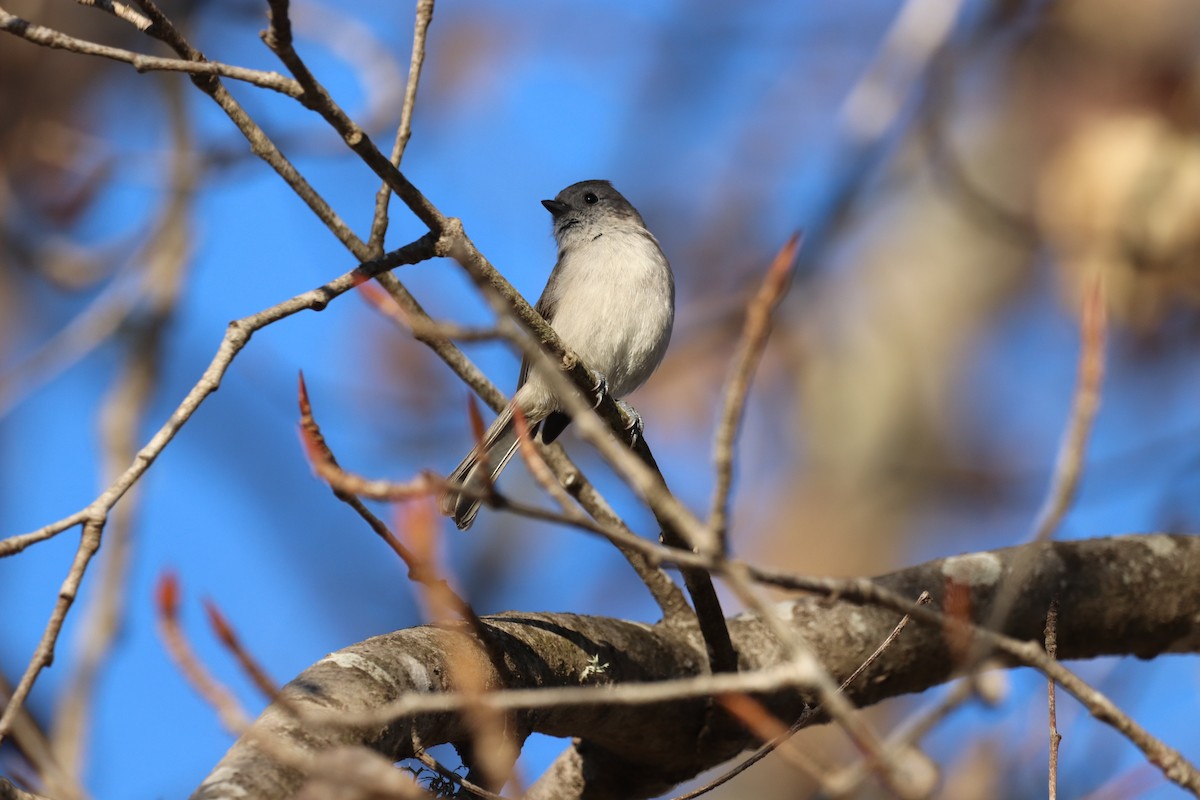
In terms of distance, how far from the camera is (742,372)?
140 cm

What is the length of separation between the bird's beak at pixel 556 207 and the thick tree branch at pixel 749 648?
2.82 metres

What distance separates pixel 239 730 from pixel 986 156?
22.6 feet

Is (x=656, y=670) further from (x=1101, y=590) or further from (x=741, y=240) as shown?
(x=741, y=240)

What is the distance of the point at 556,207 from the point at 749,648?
2.98 m

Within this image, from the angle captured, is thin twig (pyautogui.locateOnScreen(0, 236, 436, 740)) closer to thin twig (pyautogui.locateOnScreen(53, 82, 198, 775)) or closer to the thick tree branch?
the thick tree branch

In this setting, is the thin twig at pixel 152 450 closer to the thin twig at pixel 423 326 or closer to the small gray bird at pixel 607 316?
the thin twig at pixel 423 326

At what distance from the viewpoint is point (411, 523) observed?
1535 mm

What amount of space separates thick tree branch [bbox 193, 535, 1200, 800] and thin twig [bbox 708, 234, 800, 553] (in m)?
1.13

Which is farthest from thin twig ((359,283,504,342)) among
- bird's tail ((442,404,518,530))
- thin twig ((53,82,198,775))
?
thin twig ((53,82,198,775))

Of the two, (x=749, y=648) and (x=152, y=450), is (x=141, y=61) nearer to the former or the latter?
(x=152, y=450)

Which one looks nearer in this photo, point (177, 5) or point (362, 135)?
point (362, 135)

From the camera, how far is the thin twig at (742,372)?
4.49 feet

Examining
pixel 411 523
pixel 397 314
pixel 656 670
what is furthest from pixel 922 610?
pixel 656 670

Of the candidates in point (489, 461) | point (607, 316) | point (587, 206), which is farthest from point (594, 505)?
point (587, 206)
